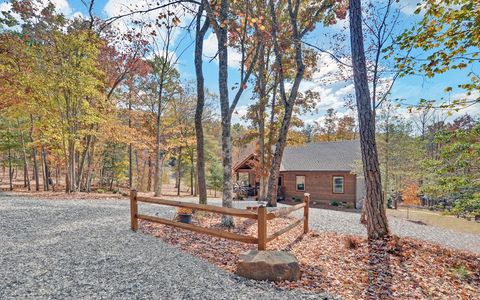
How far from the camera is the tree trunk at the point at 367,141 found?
603cm

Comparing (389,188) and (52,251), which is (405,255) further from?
(389,188)

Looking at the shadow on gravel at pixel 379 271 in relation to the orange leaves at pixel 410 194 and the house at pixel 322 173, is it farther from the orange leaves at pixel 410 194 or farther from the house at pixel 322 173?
the orange leaves at pixel 410 194

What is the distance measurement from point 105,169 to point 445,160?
2972 cm

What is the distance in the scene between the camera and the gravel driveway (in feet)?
12.2

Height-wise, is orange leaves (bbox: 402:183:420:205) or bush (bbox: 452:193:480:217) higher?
bush (bbox: 452:193:480:217)

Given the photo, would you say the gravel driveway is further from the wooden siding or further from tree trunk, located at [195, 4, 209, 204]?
the wooden siding

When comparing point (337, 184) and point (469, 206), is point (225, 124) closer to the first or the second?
point (469, 206)

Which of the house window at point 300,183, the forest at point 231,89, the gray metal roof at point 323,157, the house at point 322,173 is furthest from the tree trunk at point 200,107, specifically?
the house window at point 300,183

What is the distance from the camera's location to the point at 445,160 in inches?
242

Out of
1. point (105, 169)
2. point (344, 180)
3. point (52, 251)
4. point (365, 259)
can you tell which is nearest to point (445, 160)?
point (365, 259)

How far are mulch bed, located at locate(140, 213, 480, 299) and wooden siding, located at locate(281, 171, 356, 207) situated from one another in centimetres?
1522

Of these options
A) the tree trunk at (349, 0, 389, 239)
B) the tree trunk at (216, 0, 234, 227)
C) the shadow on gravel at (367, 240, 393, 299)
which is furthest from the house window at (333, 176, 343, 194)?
the shadow on gravel at (367, 240, 393, 299)

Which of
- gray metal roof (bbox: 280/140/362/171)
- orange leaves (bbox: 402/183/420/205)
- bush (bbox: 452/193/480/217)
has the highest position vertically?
gray metal roof (bbox: 280/140/362/171)

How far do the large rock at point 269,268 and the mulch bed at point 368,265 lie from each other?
13 cm
